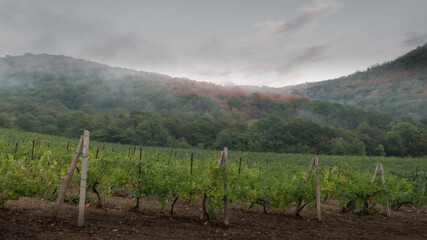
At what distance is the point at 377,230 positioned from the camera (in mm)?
7773

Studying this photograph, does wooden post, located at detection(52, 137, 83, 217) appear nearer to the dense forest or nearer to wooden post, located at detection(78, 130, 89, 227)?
wooden post, located at detection(78, 130, 89, 227)

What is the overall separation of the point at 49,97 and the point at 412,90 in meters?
130

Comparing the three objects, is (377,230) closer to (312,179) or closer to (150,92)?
(312,179)

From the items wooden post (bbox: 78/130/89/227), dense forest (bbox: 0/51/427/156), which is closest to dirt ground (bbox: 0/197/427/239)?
wooden post (bbox: 78/130/89/227)

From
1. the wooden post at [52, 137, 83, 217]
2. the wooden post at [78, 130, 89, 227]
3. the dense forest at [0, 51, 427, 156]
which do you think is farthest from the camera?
the dense forest at [0, 51, 427, 156]

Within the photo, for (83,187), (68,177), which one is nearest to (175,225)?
(83,187)

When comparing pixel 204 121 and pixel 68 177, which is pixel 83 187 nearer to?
pixel 68 177

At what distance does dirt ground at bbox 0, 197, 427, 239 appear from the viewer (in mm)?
5469

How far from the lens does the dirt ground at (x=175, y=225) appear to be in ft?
17.9

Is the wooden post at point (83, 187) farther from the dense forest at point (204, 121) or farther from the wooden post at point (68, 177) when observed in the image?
the dense forest at point (204, 121)

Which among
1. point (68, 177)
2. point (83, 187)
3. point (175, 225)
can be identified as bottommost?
point (175, 225)

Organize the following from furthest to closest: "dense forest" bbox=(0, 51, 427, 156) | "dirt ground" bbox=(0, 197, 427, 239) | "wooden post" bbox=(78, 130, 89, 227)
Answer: "dense forest" bbox=(0, 51, 427, 156) < "wooden post" bbox=(78, 130, 89, 227) < "dirt ground" bbox=(0, 197, 427, 239)

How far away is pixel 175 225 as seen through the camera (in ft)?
21.6

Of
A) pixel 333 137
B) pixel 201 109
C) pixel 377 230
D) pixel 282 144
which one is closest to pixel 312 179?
pixel 377 230
